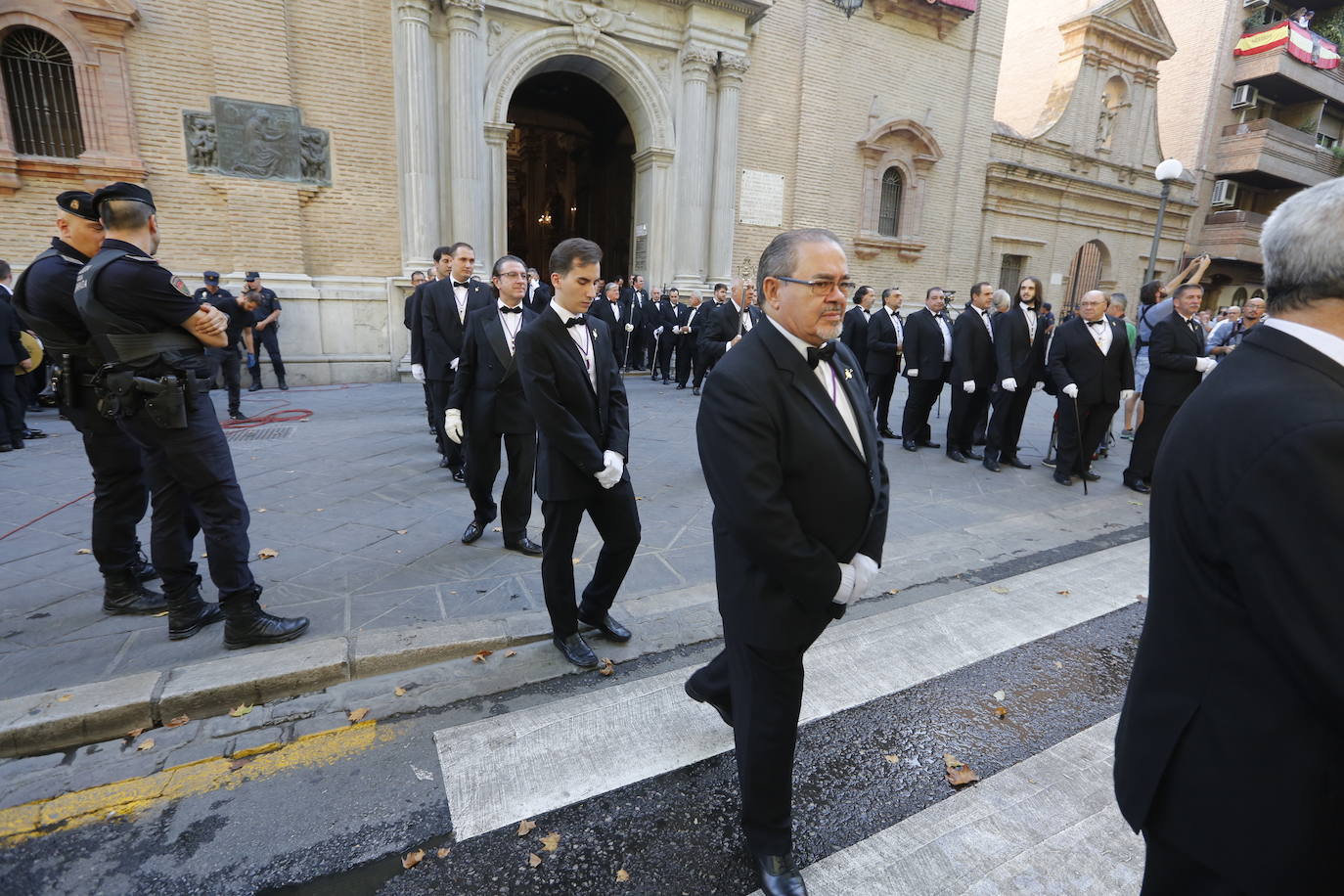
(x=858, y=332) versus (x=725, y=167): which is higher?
(x=725, y=167)

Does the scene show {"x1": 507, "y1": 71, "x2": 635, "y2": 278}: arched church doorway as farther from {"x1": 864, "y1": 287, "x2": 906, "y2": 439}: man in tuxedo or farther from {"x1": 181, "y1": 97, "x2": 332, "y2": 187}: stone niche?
{"x1": 864, "y1": 287, "x2": 906, "y2": 439}: man in tuxedo

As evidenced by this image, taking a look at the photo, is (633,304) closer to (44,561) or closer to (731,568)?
A: (44,561)

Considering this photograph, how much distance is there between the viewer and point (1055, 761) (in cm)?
275

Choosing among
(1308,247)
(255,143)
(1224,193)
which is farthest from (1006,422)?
(1224,193)

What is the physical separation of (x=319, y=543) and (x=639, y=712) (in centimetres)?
290

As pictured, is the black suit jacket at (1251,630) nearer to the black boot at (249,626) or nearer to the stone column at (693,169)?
the black boot at (249,626)

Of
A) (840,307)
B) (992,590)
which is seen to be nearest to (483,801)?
(840,307)

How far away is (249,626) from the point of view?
3332mm

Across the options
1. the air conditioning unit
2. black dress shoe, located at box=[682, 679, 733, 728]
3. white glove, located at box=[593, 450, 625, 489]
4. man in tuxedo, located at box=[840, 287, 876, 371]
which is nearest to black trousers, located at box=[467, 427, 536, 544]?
white glove, located at box=[593, 450, 625, 489]

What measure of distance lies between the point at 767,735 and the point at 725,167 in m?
14.8

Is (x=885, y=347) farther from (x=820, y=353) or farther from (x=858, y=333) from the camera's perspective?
(x=820, y=353)

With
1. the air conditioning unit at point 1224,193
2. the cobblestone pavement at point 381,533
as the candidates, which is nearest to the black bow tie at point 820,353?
the cobblestone pavement at point 381,533

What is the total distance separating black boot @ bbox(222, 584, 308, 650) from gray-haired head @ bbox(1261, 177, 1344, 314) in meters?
3.95

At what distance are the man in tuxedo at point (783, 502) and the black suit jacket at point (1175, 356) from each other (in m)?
6.41
